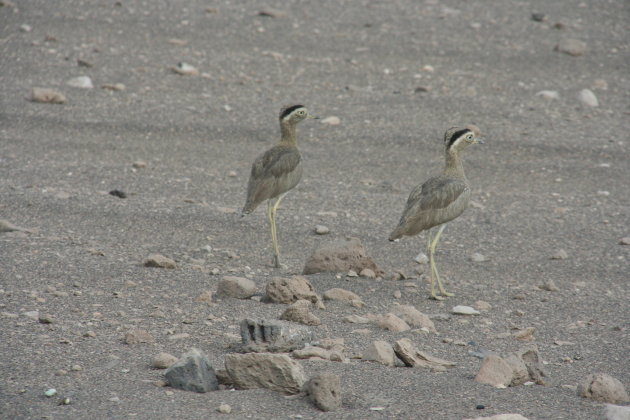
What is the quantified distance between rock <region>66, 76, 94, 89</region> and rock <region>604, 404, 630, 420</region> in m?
9.43

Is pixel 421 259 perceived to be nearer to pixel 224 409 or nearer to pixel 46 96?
pixel 224 409

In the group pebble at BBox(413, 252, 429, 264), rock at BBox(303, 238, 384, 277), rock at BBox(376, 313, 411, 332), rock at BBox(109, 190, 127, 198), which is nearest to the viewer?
rock at BBox(376, 313, 411, 332)

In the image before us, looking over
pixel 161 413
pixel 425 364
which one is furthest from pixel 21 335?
pixel 425 364

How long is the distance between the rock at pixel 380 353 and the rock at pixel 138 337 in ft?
4.60

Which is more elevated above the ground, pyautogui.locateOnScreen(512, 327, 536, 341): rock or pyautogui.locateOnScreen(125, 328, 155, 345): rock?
pyautogui.locateOnScreen(125, 328, 155, 345): rock

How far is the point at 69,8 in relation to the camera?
15.0 m

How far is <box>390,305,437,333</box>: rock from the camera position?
681cm

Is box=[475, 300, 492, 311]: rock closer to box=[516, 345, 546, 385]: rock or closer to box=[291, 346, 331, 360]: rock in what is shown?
box=[516, 345, 546, 385]: rock

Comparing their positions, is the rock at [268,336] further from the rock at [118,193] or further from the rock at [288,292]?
the rock at [118,193]

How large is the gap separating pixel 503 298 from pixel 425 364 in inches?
86.6

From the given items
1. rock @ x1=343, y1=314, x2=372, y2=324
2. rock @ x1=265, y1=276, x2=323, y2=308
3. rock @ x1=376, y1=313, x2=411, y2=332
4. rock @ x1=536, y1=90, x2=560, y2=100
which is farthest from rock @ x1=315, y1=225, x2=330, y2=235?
rock @ x1=536, y1=90, x2=560, y2=100

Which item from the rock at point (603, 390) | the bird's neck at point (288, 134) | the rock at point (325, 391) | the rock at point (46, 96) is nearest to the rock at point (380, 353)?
the rock at point (325, 391)

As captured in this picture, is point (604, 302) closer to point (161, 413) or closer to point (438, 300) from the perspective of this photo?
point (438, 300)

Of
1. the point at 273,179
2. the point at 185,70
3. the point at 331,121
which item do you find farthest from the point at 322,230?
the point at 185,70
